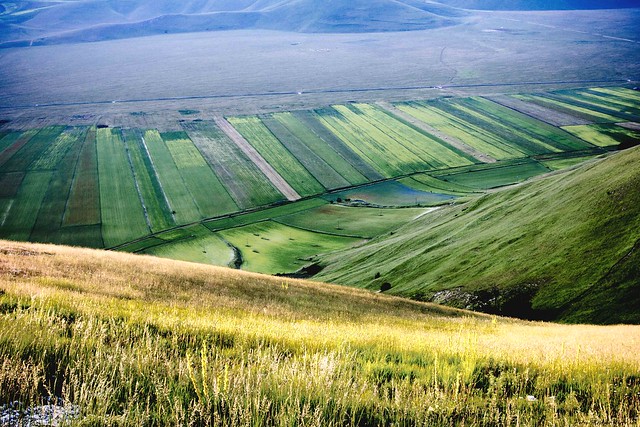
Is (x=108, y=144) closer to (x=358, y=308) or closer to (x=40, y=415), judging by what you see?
(x=358, y=308)

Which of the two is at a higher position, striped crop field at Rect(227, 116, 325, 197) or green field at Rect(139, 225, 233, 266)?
striped crop field at Rect(227, 116, 325, 197)

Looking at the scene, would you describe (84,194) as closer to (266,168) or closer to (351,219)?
(266,168)

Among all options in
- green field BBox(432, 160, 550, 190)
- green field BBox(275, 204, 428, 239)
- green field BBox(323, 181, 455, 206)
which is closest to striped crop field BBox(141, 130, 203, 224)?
green field BBox(275, 204, 428, 239)

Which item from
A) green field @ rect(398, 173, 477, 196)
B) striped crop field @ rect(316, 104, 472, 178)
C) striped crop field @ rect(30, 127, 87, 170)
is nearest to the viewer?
green field @ rect(398, 173, 477, 196)

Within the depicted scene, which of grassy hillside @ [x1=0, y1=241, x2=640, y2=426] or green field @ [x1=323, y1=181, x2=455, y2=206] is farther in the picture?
Result: green field @ [x1=323, y1=181, x2=455, y2=206]

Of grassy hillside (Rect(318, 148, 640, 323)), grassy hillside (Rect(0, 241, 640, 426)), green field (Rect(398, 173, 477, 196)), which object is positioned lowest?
green field (Rect(398, 173, 477, 196))

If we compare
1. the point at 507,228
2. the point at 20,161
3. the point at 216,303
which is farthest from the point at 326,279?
the point at 20,161

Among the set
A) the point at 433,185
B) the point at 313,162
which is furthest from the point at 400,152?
the point at 313,162

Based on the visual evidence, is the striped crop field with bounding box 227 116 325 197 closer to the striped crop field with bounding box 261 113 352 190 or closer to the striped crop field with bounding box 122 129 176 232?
the striped crop field with bounding box 261 113 352 190

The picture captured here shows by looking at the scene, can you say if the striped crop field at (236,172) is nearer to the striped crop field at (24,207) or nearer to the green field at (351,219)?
the green field at (351,219)
